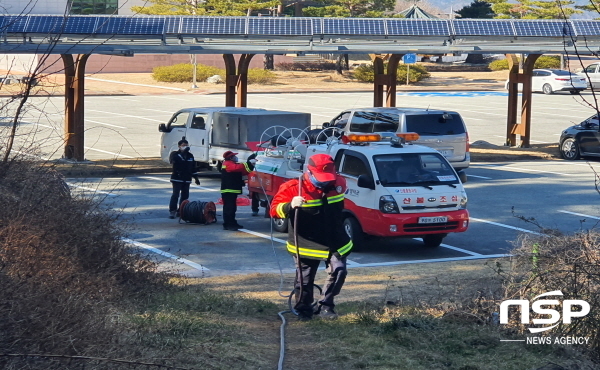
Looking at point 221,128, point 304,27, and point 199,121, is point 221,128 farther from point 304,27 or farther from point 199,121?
point 304,27

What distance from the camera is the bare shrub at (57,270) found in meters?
4.91

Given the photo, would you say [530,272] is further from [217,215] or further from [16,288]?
[217,215]

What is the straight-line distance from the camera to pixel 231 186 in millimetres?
14930

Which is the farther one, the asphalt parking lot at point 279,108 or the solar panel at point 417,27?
the asphalt parking lot at point 279,108

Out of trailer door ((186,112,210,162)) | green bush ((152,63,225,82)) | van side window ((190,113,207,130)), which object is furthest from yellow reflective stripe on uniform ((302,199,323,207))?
green bush ((152,63,225,82))

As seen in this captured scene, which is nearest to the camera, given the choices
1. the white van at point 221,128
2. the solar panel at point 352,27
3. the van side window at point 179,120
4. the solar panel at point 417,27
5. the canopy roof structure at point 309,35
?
the white van at point 221,128

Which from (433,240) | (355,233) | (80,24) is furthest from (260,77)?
(355,233)

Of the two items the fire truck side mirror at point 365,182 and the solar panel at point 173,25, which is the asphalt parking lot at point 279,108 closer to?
the solar panel at point 173,25

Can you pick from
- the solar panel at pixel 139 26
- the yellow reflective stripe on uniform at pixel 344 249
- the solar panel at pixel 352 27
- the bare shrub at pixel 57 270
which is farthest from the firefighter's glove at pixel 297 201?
the solar panel at pixel 352 27

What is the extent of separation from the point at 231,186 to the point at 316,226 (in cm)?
694

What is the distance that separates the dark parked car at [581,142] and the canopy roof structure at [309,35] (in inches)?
91.4

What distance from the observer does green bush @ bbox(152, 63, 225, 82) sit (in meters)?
57.8

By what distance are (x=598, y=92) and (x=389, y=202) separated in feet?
133

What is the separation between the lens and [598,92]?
1927 inches
